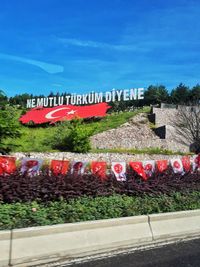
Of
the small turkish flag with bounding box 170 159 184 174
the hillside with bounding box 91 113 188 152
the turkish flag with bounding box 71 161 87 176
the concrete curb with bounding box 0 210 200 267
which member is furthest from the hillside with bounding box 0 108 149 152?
the concrete curb with bounding box 0 210 200 267

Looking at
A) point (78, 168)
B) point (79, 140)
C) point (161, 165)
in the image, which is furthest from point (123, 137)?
point (78, 168)

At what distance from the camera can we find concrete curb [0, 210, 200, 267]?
257 inches

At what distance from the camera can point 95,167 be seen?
34.7 ft

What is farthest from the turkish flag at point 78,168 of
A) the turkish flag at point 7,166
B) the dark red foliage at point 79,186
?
the turkish flag at point 7,166

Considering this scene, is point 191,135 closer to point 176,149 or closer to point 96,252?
point 176,149

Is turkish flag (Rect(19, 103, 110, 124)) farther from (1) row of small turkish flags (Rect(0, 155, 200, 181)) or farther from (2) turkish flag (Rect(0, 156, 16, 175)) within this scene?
(2) turkish flag (Rect(0, 156, 16, 175))

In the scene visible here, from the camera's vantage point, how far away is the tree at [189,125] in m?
58.7

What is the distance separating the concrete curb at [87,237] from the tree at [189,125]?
49872mm

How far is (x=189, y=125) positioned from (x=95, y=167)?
5129 centimetres

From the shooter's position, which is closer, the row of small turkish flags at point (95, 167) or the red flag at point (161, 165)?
the row of small turkish flags at point (95, 167)

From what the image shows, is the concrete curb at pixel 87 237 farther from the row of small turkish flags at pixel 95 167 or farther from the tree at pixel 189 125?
the tree at pixel 189 125

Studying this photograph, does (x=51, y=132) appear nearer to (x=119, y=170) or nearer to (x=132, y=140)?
(x=132, y=140)

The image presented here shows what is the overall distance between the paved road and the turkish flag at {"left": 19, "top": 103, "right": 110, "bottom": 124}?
190 ft

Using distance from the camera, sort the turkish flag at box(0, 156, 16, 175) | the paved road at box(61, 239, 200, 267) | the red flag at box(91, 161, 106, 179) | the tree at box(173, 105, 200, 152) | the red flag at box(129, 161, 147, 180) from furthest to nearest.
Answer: the tree at box(173, 105, 200, 152)
the red flag at box(129, 161, 147, 180)
the red flag at box(91, 161, 106, 179)
the turkish flag at box(0, 156, 16, 175)
the paved road at box(61, 239, 200, 267)
